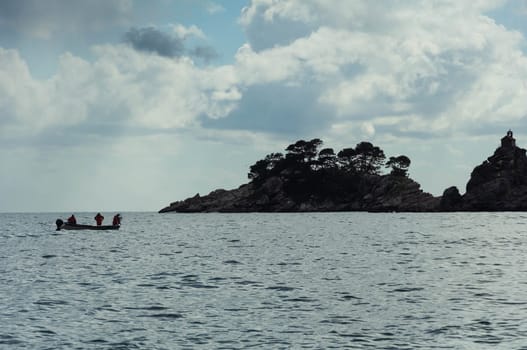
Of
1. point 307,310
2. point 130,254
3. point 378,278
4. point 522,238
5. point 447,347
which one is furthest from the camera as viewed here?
point 522,238

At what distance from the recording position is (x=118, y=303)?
3061cm

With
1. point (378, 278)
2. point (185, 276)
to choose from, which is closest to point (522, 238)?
point (378, 278)

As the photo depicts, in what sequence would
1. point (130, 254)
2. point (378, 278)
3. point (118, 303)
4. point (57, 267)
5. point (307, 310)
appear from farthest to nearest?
point (130, 254)
point (57, 267)
point (378, 278)
point (118, 303)
point (307, 310)

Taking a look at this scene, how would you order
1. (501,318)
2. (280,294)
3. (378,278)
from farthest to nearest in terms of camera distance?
1. (378,278)
2. (280,294)
3. (501,318)

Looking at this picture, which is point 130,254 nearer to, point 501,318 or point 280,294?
point 280,294

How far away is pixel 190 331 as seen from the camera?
2402cm

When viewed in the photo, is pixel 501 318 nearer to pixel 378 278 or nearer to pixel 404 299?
pixel 404 299

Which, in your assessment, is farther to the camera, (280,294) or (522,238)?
(522,238)

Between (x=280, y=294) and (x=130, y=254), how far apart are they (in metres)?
31.5

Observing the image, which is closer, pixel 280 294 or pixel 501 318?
pixel 501 318

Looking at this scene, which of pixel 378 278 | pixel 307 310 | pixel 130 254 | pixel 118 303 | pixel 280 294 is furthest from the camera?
pixel 130 254

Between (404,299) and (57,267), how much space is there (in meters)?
28.9

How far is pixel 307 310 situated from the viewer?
28062 millimetres

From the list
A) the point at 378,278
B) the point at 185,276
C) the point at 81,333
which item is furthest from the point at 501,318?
the point at 185,276
